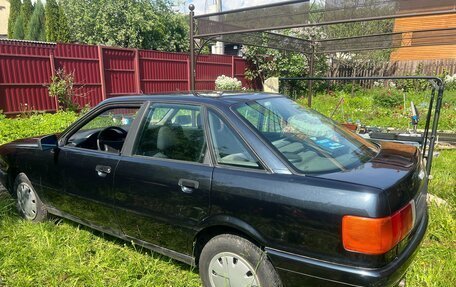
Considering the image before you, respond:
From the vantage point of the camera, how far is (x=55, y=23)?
20828 mm

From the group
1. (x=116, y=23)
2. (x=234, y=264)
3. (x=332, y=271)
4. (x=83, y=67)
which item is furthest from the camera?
(x=116, y=23)

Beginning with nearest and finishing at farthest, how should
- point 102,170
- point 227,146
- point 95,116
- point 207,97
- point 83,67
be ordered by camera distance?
point 227,146
point 207,97
point 102,170
point 95,116
point 83,67

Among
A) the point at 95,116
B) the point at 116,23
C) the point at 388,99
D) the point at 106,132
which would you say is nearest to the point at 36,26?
the point at 116,23

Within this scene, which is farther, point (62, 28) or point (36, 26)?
point (36, 26)

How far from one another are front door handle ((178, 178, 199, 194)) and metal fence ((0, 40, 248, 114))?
999cm

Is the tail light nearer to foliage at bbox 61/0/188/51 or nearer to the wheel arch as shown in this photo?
the wheel arch

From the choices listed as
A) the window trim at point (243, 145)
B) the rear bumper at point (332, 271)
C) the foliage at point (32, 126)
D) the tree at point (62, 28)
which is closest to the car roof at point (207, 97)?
the window trim at point (243, 145)

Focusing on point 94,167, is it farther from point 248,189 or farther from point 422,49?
point 422,49

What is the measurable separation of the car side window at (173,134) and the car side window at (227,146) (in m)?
0.11

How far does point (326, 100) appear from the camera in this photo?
49.2 ft

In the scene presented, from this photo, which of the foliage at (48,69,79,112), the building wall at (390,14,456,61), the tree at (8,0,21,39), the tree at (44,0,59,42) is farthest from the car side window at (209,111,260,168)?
the tree at (8,0,21,39)

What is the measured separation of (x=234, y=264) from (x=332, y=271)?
0.69 metres

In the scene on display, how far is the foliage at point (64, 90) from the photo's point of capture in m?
11.1

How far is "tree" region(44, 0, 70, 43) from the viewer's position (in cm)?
2078
